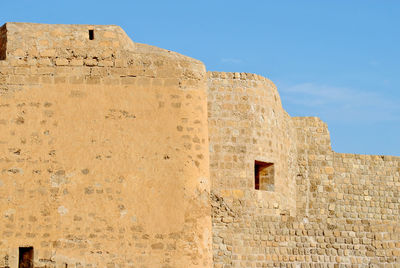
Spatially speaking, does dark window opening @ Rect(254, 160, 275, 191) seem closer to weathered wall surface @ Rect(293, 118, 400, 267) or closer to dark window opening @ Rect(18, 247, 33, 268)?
weathered wall surface @ Rect(293, 118, 400, 267)

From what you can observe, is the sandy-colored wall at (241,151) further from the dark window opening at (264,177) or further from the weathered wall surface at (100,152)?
the weathered wall surface at (100,152)

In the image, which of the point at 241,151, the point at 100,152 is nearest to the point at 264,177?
the point at 241,151

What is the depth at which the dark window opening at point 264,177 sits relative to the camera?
666 inches

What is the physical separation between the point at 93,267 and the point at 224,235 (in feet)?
11.7

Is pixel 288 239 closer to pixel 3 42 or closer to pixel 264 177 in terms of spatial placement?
pixel 264 177

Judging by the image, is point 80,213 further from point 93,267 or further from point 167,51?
point 167,51

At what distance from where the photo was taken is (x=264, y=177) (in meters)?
17.0

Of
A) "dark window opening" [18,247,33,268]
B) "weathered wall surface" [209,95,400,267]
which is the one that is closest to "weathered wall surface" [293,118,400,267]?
"weathered wall surface" [209,95,400,267]

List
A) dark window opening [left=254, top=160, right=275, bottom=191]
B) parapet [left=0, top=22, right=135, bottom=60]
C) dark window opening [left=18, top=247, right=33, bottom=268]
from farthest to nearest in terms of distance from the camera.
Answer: dark window opening [left=254, top=160, right=275, bottom=191]
parapet [left=0, top=22, right=135, bottom=60]
dark window opening [left=18, top=247, right=33, bottom=268]

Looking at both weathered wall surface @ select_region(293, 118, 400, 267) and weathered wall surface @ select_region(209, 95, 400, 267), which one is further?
weathered wall surface @ select_region(293, 118, 400, 267)

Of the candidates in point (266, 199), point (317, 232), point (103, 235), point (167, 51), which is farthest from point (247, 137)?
point (103, 235)

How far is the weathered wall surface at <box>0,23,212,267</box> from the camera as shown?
484 inches

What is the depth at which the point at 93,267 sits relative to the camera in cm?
1220

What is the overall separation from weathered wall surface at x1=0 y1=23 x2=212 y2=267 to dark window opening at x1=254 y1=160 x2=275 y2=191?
418cm
